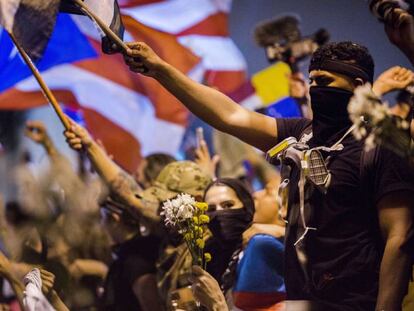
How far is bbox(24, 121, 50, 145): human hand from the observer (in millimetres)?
9086

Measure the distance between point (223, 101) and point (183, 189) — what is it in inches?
76.5

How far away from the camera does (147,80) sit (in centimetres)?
1104

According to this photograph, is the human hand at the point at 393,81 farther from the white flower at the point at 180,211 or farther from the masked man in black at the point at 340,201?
the white flower at the point at 180,211

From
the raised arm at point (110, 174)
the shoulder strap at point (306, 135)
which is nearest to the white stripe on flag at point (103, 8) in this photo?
the shoulder strap at point (306, 135)

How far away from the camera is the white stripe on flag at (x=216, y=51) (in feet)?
35.4

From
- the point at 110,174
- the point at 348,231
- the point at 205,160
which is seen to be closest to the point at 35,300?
the point at 348,231

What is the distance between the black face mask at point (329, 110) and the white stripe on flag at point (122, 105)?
5.98m

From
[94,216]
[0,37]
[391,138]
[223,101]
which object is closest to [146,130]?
[94,216]

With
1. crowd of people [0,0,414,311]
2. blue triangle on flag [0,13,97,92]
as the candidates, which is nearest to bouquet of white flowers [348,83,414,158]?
crowd of people [0,0,414,311]

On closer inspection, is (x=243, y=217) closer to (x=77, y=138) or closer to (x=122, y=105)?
(x=77, y=138)

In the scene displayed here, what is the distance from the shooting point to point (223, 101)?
16.9 ft

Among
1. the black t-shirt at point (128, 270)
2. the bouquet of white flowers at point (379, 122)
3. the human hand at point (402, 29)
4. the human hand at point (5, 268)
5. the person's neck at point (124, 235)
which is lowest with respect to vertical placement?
the black t-shirt at point (128, 270)

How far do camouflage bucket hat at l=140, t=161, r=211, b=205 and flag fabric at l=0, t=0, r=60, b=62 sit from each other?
1.62 meters

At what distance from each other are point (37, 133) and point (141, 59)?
14.1 feet
